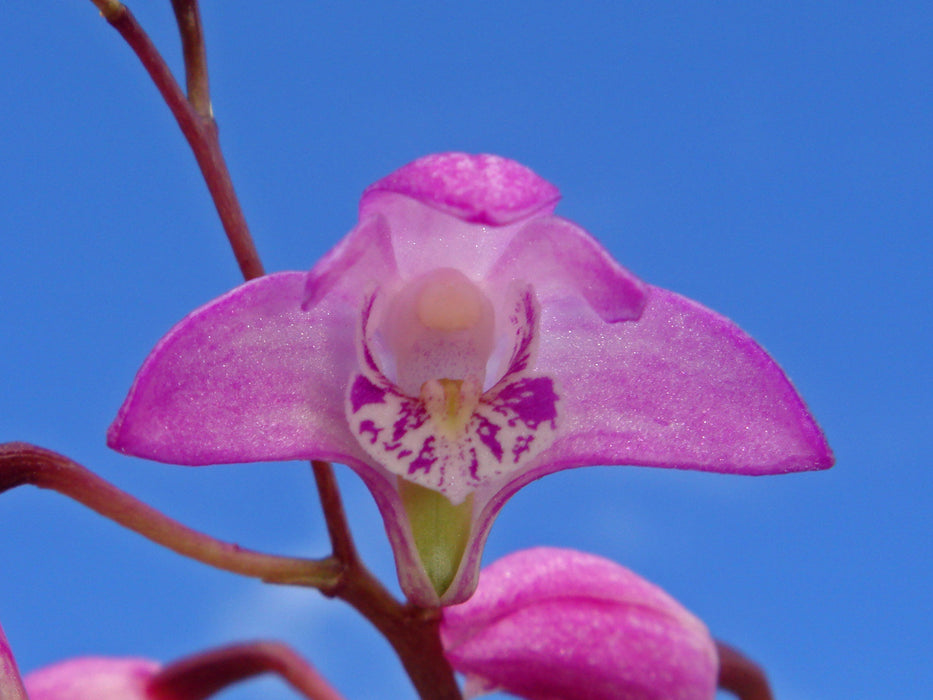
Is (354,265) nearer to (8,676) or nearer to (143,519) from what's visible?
(143,519)

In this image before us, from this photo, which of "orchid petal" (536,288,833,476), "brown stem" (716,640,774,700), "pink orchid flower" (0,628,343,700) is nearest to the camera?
"orchid petal" (536,288,833,476)

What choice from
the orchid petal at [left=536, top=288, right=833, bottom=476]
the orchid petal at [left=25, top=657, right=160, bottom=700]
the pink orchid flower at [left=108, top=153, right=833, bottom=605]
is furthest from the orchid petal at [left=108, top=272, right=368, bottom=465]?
→ the orchid petal at [left=25, top=657, right=160, bottom=700]

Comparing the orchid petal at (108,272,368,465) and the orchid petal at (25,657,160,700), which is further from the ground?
the orchid petal at (108,272,368,465)

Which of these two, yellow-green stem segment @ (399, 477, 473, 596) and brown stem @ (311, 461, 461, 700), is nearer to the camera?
yellow-green stem segment @ (399, 477, 473, 596)

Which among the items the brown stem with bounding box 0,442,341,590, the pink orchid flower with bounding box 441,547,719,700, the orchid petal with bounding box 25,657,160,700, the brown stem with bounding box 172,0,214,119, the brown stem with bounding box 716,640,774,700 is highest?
the brown stem with bounding box 172,0,214,119

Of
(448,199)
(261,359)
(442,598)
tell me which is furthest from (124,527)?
(448,199)

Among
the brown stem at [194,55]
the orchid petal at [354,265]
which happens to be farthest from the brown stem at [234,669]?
the brown stem at [194,55]

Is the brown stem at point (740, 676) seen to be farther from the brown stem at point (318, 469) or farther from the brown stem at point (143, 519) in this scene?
the brown stem at point (143, 519)

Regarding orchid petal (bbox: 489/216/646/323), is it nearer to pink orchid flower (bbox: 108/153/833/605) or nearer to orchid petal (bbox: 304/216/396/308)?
pink orchid flower (bbox: 108/153/833/605)

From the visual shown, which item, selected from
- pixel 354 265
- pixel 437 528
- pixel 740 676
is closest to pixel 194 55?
pixel 354 265
